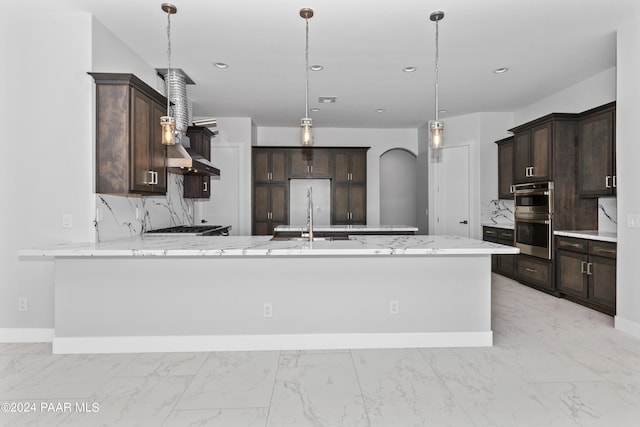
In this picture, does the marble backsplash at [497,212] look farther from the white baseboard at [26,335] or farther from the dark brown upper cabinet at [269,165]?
the white baseboard at [26,335]

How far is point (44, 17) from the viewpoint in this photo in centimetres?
305

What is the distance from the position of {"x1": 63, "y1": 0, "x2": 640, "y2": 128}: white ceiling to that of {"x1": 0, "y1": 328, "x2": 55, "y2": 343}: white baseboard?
2782 mm

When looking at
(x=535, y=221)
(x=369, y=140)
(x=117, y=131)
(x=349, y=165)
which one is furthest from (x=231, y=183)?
(x=535, y=221)

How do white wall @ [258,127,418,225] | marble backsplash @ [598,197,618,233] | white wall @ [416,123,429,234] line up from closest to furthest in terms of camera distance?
marble backsplash @ [598,197,618,233] → white wall @ [416,123,429,234] → white wall @ [258,127,418,225]

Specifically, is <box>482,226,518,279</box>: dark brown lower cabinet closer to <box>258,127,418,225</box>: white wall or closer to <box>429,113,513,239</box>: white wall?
<box>429,113,513,239</box>: white wall

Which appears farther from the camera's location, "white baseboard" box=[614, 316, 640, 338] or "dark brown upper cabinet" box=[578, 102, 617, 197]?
"dark brown upper cabinet" box=[578, 102, 617, 197]

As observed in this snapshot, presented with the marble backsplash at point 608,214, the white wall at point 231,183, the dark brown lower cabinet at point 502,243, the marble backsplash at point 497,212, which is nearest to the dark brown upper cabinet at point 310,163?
the white wall at point 231,183

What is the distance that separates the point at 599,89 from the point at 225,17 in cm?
453

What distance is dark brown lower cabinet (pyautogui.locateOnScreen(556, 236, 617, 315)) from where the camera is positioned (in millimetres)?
3701

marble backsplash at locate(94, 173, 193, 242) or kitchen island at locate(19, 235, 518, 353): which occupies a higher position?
marble backsplash at locate(94, 173, 193, 242)

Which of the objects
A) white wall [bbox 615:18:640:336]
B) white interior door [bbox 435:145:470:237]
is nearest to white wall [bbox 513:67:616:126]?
white wall [bbox 615:18:640:336]

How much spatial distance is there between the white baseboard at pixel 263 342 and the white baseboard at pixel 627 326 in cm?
140

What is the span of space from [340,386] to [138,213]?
2847 millimetres

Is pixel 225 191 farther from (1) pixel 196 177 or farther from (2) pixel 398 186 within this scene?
(2) pixel 398 186
